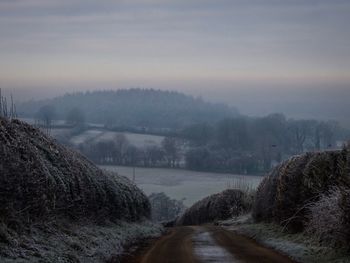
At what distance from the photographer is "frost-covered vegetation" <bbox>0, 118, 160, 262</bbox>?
13.4 metres

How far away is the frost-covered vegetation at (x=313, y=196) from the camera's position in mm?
15623

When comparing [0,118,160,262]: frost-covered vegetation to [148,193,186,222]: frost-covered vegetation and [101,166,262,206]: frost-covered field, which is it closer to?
[101,166,262,206]: frost-covered field

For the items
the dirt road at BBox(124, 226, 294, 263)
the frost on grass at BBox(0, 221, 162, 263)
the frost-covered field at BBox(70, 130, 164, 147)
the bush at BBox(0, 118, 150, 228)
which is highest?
the frost-covered field at BBox(70, 130, 164, 147)

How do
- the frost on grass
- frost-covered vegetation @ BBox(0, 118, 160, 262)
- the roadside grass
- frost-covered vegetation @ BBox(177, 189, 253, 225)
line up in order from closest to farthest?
the frost on grass → frost-covered vegetation @ BBox(0, 118, 160, 262) → the roadside grass → frost-covered vegetation @ BBox(177, 189, 253, 225)

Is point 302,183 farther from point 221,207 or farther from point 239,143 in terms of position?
point 239,143

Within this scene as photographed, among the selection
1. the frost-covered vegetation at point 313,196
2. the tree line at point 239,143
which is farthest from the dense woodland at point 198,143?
the frost-covered vegetation at point 313,196

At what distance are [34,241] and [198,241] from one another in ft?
32.2

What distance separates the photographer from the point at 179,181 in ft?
327

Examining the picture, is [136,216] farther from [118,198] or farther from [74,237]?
[74,237]

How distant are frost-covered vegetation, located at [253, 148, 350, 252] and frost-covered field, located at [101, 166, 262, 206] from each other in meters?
52.9

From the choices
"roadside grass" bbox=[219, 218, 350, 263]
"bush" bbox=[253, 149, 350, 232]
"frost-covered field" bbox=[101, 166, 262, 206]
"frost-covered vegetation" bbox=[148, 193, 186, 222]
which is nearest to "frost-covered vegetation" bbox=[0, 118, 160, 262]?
"roadside grass" bbox=[219, 218, 350, 263]

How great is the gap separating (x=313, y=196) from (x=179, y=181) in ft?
257

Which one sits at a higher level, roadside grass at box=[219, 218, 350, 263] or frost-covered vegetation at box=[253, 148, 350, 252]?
frost-covered vegetation at box=[253, 148, 350, 252]

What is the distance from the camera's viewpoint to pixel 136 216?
3081 cm
